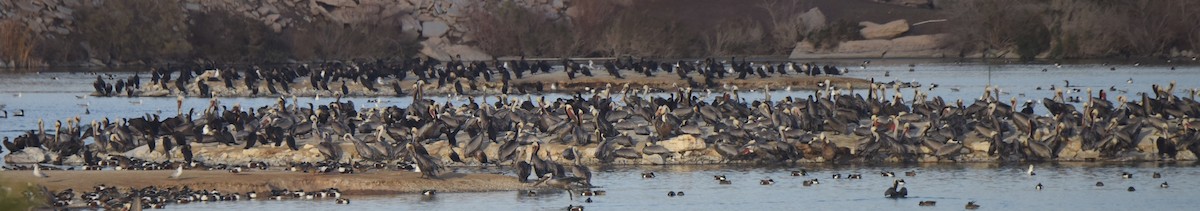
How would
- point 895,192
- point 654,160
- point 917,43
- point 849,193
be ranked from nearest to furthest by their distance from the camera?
point 895,192
point 849,193
point 654,160
point 917,43

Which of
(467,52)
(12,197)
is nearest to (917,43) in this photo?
(467,52)

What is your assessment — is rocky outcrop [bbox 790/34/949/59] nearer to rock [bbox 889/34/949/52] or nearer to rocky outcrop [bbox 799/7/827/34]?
rock [bbox 889/34/949/52]

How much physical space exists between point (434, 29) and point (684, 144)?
5518 cm

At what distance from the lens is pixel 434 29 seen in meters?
79.9

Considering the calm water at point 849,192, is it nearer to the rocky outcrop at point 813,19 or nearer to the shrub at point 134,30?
the shrub at point 134,30

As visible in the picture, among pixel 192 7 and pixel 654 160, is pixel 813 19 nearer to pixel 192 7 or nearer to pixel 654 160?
pixel 192 7

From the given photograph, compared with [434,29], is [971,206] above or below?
below

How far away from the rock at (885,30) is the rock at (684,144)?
4616 centimetres

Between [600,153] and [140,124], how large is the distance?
24.0 feet

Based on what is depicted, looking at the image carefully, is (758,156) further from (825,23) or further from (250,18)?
(250,18)

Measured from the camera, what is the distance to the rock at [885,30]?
70.8 m

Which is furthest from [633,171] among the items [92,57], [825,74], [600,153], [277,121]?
[92,57]

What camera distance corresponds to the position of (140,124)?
27.9 meters

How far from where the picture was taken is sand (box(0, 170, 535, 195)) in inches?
845
